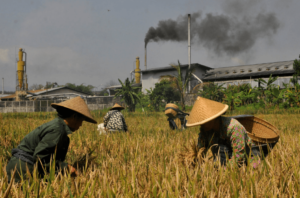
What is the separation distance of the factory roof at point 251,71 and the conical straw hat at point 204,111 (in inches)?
860

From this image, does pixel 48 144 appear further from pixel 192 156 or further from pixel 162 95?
pixel 162 95

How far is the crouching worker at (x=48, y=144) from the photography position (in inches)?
78.7

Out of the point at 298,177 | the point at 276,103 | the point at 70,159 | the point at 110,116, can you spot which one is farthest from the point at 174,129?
the point at 276,103

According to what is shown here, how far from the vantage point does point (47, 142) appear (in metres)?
1.99

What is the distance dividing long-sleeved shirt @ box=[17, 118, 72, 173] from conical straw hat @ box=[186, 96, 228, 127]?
121cm

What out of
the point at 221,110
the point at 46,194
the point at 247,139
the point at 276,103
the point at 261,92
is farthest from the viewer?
the point at 261,92

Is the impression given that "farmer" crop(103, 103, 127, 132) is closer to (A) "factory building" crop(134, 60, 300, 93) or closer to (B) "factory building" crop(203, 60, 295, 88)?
(A) "factory building" crop(134, 60, 300, 93)

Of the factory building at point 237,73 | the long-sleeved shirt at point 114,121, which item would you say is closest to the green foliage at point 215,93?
the factory building at point 237,73

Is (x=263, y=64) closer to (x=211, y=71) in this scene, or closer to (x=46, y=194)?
(x=211, y=71)

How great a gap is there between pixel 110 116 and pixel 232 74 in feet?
70.3

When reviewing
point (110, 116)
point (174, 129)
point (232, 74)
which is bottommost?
point (174, 129)

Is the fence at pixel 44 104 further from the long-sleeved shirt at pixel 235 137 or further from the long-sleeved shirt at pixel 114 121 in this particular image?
the long-sleeved shirt at pixel 235 137

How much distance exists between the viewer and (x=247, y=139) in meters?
2.44

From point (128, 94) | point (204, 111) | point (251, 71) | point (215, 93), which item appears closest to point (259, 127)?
point (204, 111)
